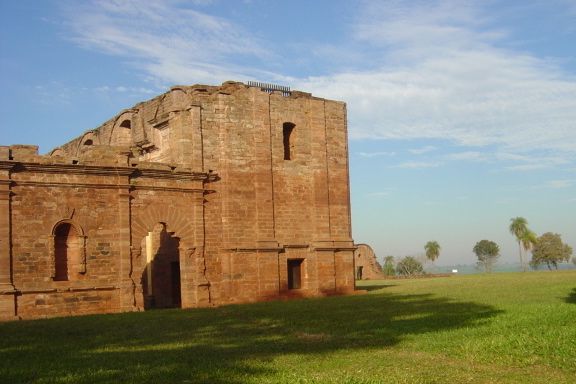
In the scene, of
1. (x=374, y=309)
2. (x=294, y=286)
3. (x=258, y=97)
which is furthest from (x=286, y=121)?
(x=374, y=309)

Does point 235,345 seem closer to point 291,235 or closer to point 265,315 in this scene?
point 265,315

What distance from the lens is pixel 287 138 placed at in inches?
1087

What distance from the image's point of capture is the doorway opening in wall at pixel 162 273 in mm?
26938

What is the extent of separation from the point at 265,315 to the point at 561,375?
34.9ft

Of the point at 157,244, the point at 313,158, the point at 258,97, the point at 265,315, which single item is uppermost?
the point at 258,97

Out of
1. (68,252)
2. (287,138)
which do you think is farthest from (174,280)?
(287,138)

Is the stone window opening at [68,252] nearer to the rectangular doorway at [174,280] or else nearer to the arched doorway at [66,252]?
the arched doorway at [66,252]

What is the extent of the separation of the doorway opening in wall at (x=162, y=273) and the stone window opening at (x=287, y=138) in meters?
5.45

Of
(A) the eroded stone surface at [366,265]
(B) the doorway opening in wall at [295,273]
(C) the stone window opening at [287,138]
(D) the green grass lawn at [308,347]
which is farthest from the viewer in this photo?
(A) the eroded stone surface at [366,265]

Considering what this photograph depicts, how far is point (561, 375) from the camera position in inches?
334

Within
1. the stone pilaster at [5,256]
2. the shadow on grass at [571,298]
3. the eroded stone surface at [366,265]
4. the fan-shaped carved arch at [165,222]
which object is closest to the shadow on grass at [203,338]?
the stone pilaster at [5,256]

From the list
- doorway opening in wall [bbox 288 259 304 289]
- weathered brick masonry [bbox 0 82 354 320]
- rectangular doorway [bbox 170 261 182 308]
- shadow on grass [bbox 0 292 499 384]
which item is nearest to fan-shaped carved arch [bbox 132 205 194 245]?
weathered brick masonry [bbox 0 82 354 320]

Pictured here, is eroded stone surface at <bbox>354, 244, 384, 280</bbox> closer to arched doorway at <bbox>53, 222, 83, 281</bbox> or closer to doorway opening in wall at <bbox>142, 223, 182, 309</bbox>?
doorway opening in wall at <bbox>142, 223, 182, 309</bbox>

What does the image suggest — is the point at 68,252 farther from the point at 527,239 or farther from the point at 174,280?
the point at 527,239
